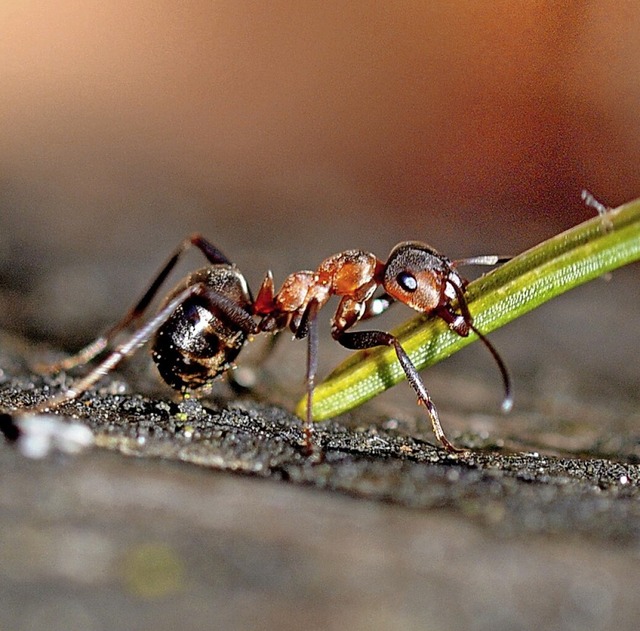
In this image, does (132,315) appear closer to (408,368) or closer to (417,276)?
(417,276)

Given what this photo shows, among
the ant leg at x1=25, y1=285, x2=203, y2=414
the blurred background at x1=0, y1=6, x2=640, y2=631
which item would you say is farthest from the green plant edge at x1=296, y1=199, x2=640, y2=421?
the ant leg at x1=25, y1=285, x2=203, y2=414

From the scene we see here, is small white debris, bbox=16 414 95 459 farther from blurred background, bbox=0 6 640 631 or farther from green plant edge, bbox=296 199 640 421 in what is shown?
green plant edge, bbox=296 199 640 421

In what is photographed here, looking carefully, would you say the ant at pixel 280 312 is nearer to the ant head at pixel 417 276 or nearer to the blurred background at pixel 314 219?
the ant head at pixel 417 276

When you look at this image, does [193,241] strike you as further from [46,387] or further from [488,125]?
[488,125]

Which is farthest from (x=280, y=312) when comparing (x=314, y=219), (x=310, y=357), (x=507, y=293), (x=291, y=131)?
(x=291, y=131)

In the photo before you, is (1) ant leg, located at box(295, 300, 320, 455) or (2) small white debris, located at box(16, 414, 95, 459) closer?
(2) small white debris, located at box(16, 414, 95, 459)

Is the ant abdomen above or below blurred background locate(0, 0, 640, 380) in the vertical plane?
below
